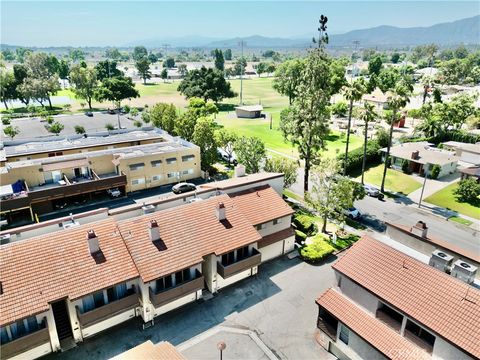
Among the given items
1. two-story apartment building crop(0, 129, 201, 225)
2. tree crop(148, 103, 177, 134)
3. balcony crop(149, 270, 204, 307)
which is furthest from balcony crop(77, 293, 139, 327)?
tree crop(148, 103, 177, 134)

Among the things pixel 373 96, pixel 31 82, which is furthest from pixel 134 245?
pixel 373 96

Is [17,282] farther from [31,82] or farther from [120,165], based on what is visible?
[31,82]

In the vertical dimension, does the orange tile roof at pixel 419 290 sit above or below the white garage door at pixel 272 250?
above

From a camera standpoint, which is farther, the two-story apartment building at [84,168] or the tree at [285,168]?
the tree at [285,168]

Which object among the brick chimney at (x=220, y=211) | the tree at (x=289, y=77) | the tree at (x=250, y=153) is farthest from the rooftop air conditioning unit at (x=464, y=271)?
the tree at (x=289, y=77)

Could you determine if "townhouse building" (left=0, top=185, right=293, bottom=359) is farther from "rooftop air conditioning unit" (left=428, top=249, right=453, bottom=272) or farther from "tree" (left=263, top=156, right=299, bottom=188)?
"tree" (left=263, top=156, right=299, bottom=188)

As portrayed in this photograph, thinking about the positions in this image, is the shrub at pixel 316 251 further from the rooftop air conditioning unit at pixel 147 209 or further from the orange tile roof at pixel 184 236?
the rooftop air conditioning unit at pixel 147 209
